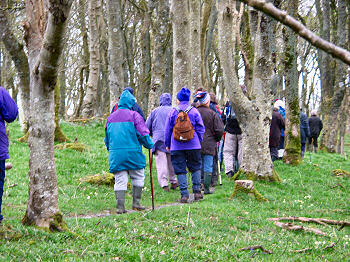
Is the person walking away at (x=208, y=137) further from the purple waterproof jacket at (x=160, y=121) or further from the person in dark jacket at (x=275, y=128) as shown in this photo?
the person in dark jacket at (x=275, y=128)

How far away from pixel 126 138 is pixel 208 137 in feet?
9.09

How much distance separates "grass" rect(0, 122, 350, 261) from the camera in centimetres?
450

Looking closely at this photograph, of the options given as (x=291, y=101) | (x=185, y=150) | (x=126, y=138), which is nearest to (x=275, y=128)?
(x=291, y=101)

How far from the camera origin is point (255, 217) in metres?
7.08

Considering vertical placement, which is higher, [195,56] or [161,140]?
[195,56]

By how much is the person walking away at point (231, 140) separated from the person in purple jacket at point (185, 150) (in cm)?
298

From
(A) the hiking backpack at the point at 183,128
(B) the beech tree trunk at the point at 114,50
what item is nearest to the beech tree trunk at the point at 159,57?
(B) the beech tree trunk at the point at 114,50

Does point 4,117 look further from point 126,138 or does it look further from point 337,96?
point 337,96

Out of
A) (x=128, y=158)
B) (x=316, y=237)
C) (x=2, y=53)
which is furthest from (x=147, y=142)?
(x=2, y=53)

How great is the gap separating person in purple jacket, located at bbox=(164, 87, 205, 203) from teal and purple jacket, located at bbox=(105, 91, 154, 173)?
4.02 feet

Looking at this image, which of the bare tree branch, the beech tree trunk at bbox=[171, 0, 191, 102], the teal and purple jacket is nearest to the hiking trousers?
the beech tree trunk at bbox=[171, 0, 191, 102]

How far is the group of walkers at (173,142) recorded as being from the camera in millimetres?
7355

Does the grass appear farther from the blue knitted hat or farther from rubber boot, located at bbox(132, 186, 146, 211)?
the blue knitted hat

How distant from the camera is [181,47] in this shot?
36.6 ft
